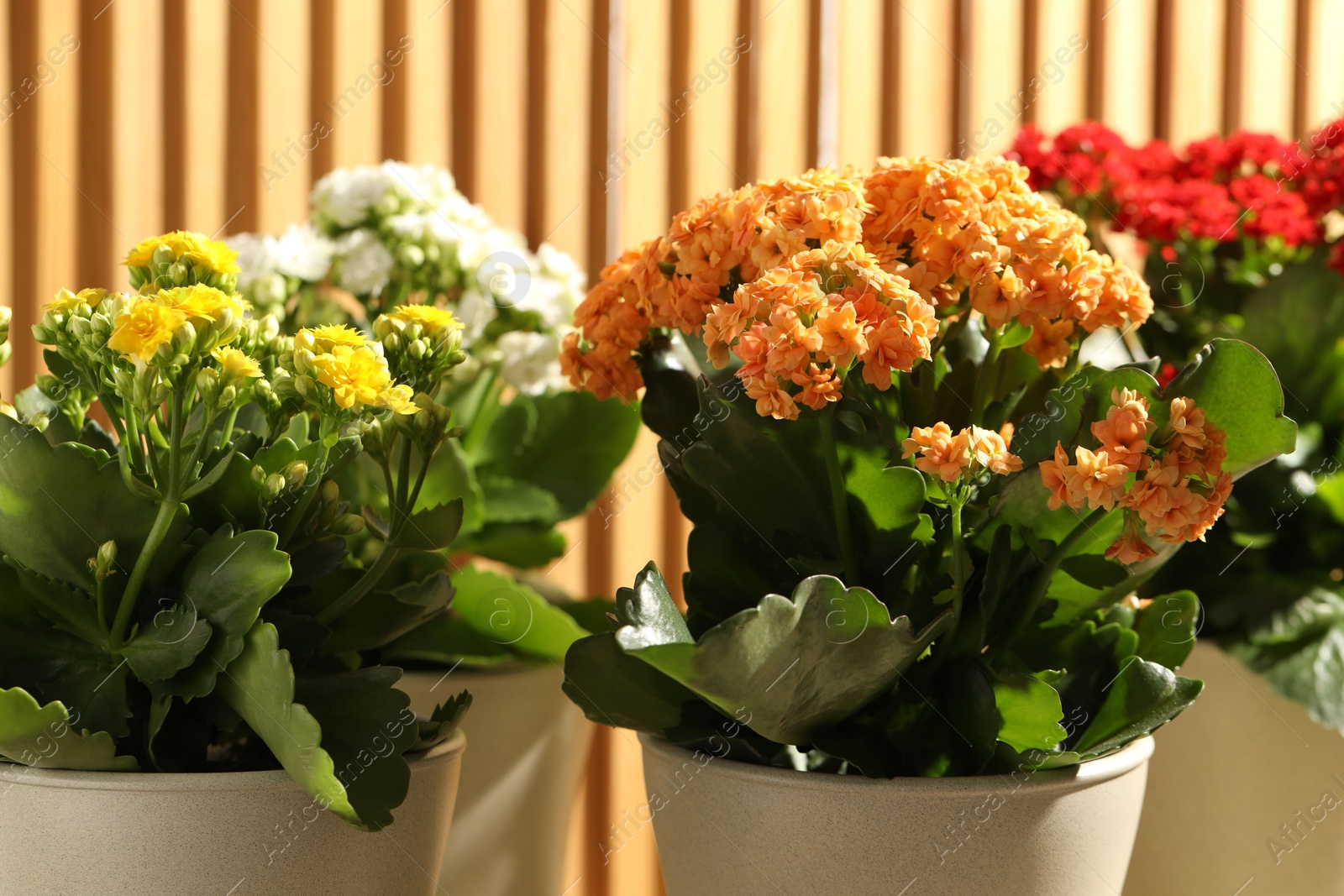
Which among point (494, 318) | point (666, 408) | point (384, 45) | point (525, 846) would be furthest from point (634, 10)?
point (525, 846)

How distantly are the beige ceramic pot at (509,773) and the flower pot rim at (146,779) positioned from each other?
0.66 ft

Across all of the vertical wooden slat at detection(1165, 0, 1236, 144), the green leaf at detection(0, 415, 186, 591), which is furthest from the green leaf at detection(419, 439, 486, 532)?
the vertical wooden slat at detection(1165, 0, 1236, 144)

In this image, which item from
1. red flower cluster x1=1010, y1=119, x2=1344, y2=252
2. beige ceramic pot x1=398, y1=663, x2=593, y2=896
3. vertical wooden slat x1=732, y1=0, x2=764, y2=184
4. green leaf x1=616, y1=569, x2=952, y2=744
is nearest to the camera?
green leaf x1=616, y1=569, x2=952, y2=744

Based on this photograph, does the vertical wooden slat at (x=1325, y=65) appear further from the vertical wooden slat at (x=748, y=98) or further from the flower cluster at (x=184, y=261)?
the flower cluster at (x=184, y=261)

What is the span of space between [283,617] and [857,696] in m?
0.21

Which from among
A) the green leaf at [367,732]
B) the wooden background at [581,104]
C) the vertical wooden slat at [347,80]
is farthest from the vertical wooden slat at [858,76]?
A: the green leaf at [367,732]

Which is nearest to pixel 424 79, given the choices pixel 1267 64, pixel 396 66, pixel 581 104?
pixel 396 66

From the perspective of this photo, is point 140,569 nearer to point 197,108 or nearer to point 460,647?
point 460,647

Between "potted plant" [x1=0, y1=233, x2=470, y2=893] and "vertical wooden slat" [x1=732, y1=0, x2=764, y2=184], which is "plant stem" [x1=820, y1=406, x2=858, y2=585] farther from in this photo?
"vertical wooden slat" [x1=732, y1=0, x2=764, y2=184]

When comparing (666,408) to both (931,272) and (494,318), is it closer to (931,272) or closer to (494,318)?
(931,272)

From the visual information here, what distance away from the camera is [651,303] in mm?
462

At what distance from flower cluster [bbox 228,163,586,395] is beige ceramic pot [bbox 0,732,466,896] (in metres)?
0.34

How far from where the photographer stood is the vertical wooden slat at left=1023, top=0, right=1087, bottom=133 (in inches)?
39.8

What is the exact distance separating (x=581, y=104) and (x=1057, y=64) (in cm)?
44
